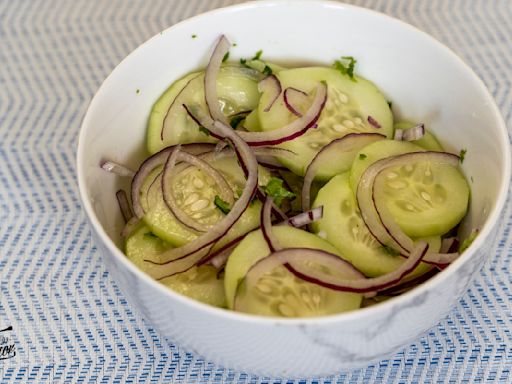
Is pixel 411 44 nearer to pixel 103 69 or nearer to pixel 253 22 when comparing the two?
pixel 253 22

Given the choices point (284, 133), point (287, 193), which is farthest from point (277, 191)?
point (284, 133)

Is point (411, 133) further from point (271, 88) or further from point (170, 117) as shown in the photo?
point (170, 117)

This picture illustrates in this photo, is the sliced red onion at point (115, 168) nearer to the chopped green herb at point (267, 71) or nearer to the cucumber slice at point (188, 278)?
the cucumber slice at point (188, 278)

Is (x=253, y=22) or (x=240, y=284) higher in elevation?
(x=253, y=22)

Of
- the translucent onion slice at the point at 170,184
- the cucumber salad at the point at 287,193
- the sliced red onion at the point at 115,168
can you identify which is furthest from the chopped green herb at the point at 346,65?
the sliced red onion at the point at 115,168

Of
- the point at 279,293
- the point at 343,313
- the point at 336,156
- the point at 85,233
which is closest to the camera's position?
the point at 343,313

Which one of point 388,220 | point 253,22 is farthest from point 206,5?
point 388,220
